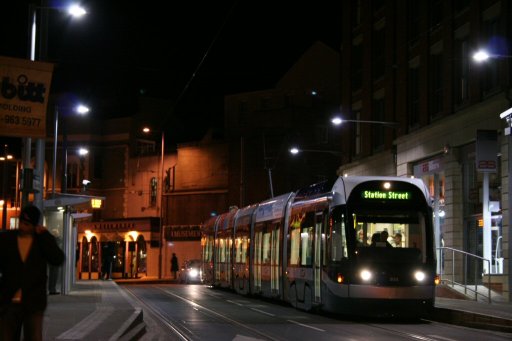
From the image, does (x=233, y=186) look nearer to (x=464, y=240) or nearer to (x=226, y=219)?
(x=226, y=219)

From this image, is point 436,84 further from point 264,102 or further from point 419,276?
point 264,102

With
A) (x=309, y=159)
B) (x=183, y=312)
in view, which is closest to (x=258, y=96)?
(x=309, y=159)

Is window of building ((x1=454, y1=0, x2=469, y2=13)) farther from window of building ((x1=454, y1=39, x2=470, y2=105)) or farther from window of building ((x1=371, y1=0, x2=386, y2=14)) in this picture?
Answer: window of building ((x1=371, y1=0, x2=386, y2=14))

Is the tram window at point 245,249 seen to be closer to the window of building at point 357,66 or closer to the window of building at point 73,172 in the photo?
the window of building at point 357,66

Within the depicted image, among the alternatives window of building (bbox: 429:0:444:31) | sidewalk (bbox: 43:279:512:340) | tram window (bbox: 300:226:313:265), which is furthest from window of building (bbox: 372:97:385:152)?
tram window (bbox: 300:226:313:265)

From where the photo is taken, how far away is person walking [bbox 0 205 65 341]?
6.94m

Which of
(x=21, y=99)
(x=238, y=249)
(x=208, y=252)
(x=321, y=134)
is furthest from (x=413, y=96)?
(x=21, y=99)

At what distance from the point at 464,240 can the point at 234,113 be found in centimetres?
3033

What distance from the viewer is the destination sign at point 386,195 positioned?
18.9 metres

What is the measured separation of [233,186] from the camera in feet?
176

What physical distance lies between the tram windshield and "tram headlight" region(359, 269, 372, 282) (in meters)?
0.63

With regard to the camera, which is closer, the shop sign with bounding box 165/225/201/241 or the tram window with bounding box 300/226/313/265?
the tram window with bounding box 300/226/313/265

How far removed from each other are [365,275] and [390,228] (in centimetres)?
136

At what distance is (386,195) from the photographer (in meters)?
18.9
